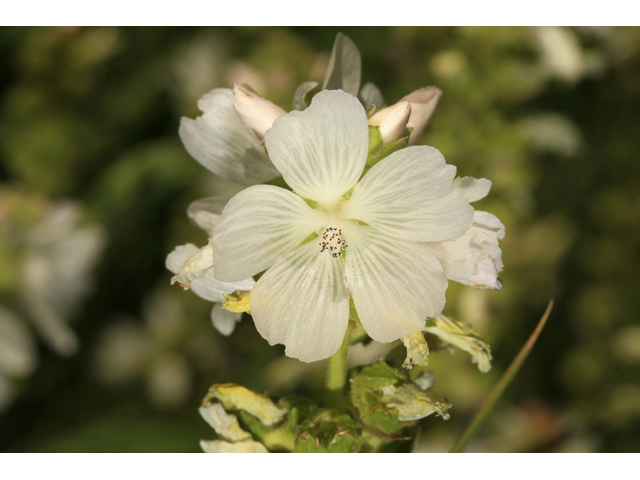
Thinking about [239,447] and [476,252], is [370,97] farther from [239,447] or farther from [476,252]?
[239,447]

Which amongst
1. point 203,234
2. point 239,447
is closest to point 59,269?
point 203,234

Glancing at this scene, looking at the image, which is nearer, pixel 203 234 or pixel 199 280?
pixel 199 280

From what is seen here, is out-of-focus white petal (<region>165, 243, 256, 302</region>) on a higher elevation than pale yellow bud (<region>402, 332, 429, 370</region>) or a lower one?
higher

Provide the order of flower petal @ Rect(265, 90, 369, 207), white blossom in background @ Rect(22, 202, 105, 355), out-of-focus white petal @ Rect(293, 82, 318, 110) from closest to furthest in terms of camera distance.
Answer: flower petal @ Rect(265, 90, 369, 207)
out-of-focus white petal @ Rect(293, 82, 318, 110)
white blossom in background @ Rect(22, 202, 105, 355)

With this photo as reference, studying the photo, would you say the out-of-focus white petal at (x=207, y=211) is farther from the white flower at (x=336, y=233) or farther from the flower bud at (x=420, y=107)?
the flower bud at (x=420, y=107)

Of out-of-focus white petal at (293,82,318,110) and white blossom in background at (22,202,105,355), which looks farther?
white blossom in background at (22,202,105,355)

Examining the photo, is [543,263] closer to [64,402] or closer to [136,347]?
[136,347]

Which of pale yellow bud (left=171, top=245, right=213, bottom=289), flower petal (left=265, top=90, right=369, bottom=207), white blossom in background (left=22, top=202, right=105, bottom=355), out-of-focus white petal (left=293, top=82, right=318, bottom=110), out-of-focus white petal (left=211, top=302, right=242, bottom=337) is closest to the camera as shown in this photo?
flower petal (left=265, top=90, right=369, bottom=207)

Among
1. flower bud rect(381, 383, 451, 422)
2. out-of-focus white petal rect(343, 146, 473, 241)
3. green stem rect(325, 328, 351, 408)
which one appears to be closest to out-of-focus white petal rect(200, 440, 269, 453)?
green stem rect(325, 328, 351, 408)

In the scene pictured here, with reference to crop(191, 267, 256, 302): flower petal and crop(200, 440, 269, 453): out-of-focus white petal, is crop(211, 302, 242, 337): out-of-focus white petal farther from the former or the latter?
crop(200, 440, 269, 453): out-of-focus white petal
